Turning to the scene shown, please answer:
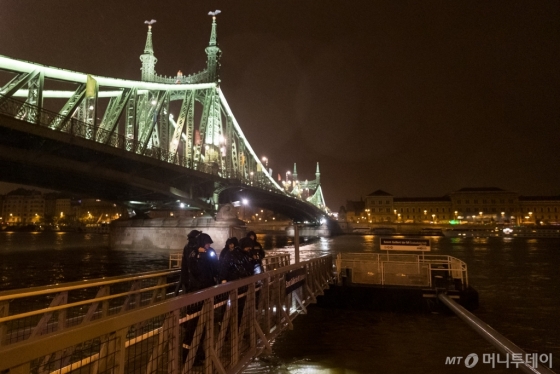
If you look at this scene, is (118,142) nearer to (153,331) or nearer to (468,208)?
(153,331)

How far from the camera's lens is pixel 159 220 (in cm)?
4666

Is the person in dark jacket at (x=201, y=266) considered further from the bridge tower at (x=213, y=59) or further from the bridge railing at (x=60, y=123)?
the bridge tower at (x=213, y=59)

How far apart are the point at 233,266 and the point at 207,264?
3.09 ft

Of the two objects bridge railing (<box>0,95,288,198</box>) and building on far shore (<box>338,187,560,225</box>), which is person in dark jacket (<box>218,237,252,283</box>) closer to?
bridge railing (<box>0,95,288,198</box>)

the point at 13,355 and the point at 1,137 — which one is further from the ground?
the point at 1,137

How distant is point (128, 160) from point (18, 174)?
299 inches

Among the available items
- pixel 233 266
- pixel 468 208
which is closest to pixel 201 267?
pixel 233 266

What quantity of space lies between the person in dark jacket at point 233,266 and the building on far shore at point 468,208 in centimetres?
12905

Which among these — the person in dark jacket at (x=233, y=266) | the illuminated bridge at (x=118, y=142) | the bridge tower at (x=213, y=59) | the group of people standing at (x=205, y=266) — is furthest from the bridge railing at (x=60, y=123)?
the bridge tower at (x=213, y=59)

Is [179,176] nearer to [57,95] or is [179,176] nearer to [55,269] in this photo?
[55,269]

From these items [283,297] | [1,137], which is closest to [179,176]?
[1,137]

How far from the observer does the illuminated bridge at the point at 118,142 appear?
2384 centimetres

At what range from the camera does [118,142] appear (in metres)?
29.5

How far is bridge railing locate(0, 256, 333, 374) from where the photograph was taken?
2.48 m
